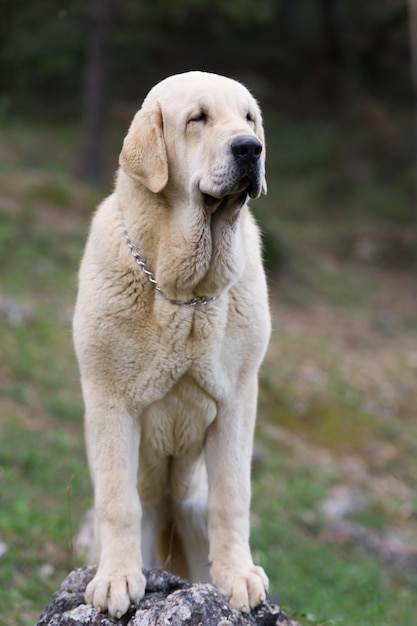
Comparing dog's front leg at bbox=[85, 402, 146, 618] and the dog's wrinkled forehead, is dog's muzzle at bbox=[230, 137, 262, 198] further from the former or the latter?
dog's front leg at bbox=[85, 402, 146, 618]

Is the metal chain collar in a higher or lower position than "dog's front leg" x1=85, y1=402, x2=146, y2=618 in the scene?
higher

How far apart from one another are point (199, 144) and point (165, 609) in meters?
1.68

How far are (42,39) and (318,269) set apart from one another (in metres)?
7.06

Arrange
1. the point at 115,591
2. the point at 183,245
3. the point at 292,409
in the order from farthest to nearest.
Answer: the point at 292,409, the point at 183,245, the point at 115,591

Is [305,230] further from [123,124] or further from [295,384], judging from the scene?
[295,384]

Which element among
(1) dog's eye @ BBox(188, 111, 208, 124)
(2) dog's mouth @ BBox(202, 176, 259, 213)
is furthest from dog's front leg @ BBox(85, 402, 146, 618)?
(1) dog's eye @ BBox(188, 111, 208, 124)

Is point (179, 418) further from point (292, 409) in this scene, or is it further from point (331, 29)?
point (331, 29)

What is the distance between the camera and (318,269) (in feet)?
48.7

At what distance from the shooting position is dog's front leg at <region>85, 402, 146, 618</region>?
129 inches

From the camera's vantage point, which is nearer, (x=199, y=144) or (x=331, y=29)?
(x=199, y=144)

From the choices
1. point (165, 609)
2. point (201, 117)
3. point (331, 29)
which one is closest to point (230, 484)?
point (165, 609)

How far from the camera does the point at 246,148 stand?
312cm

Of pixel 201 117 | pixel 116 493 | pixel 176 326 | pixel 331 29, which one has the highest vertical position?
pixel 331 29

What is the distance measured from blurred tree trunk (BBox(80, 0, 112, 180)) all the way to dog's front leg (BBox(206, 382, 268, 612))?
43.1ft
